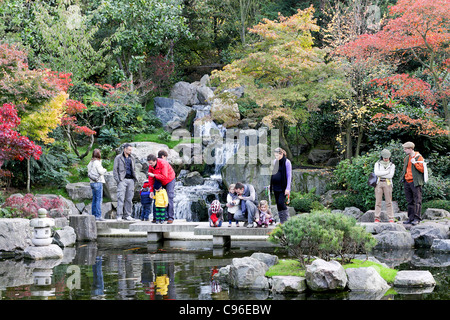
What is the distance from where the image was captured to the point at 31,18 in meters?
19.6

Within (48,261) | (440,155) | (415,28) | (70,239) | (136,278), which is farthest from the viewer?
(440,155)

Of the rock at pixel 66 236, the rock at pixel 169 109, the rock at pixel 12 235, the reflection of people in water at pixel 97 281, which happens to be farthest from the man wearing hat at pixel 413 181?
the rock at pixel 169 109

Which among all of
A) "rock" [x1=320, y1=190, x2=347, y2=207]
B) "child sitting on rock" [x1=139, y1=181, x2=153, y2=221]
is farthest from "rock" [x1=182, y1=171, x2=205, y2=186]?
"child sitting on rock" [x1=139, y1=181, x2=153, y2=221]

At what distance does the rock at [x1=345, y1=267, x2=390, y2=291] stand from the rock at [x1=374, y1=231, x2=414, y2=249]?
3574 millimetres

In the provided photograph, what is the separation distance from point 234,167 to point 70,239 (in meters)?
6.20

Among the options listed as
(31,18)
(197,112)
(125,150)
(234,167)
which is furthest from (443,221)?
(31,18)

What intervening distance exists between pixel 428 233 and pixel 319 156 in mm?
8600

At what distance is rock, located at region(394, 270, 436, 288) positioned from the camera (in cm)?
617

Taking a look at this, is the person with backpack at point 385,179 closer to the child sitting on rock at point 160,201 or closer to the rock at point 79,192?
the child sitting on rock at point 160,201

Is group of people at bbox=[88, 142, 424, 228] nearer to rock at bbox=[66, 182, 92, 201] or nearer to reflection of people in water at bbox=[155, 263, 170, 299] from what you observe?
reflection of people in water at bbox=[155, 263, 170, 299]

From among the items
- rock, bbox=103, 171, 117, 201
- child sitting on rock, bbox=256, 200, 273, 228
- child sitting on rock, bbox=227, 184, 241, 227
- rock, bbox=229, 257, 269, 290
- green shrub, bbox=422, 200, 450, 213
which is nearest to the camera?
rock, bbox=229, 257, 269, 290

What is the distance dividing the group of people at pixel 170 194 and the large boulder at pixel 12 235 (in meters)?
2.21
